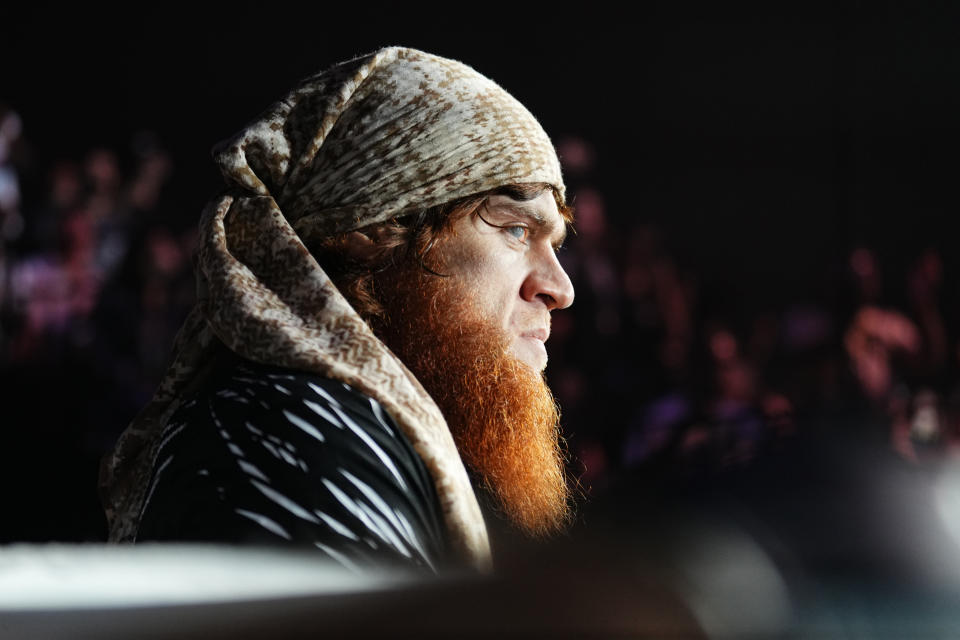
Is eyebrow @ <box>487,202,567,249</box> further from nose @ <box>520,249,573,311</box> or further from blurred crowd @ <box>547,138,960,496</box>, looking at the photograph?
blurred crowd @ <box>547,138,960,496</box>

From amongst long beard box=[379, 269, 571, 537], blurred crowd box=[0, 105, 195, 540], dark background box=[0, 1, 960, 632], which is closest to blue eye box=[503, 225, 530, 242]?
long beard box=[379, 269, 571, 537]

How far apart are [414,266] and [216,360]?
35 centimetres

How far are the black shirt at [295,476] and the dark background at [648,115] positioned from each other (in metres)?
2.93

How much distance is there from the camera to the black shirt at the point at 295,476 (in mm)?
909

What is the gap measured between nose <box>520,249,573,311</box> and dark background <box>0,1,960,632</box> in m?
2.44

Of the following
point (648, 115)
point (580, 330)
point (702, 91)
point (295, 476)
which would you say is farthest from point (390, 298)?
point (702, 91)

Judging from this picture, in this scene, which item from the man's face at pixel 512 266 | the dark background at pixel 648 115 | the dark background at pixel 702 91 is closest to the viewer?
the man's face at pixel 512 266

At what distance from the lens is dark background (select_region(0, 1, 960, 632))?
4133 millimetres

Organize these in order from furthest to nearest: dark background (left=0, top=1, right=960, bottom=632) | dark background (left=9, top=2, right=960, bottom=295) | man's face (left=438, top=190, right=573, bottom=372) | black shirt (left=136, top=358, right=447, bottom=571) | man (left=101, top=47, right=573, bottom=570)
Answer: dark background (left=9, top=2, right=960, bottom=295) → dark background (left=0, top=1, right=960, bottom=632) → man's face (left=438, top=190, right=573, bottom=372) → man (left=101, top=47, right=573, bottom=570) → black shirt (left=136, top=358, right=447, bottom=571)

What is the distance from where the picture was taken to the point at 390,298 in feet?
5.27

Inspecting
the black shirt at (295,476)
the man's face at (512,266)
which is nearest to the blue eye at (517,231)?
the man's face at (512,266)

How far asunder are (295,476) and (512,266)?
705mm

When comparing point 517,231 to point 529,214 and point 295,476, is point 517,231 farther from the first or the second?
point 295,476

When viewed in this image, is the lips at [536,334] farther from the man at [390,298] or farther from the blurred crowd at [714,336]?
the blurred crowd at [714,336]
